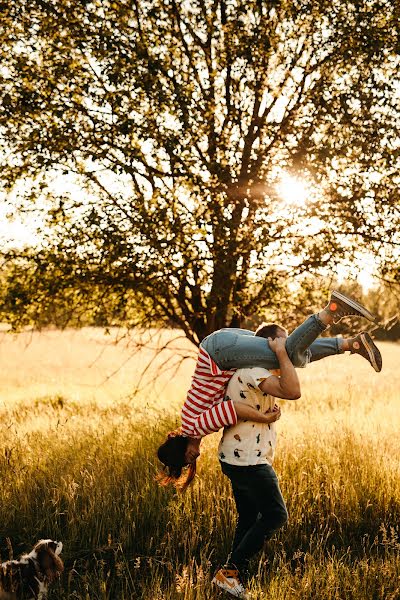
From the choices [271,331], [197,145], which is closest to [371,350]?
[271,331]

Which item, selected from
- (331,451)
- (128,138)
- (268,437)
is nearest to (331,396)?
(331,451)

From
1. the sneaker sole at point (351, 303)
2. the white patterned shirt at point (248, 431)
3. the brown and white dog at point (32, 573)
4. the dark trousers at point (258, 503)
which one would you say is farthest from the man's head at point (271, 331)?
the brown and white dog at point (32, 573)

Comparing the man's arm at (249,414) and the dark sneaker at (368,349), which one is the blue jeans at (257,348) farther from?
the dark sneaker at (368,349)

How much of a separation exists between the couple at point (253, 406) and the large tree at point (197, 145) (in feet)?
9.02

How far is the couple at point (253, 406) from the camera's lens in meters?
3.52

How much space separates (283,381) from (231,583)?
4.01ft

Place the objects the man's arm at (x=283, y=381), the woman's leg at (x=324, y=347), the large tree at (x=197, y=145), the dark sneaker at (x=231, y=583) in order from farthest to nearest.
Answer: the large tree at (x=197, y=145), the woman's leg at (x=324, y=347), the dark sneaker at (x=231, y=583), the man's arm at (x=283, y=381)

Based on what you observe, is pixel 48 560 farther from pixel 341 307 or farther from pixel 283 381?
pixel 341 307

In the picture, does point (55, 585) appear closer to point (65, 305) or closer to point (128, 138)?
point (65, 305)

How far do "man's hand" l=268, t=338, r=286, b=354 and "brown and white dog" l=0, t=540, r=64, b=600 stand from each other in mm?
1737

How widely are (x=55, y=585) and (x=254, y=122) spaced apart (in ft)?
18.5

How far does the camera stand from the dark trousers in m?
3.54

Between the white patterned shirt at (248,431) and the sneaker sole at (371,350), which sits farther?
the sneaker sole at (371,350)

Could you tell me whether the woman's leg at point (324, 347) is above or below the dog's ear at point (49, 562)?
A: above
